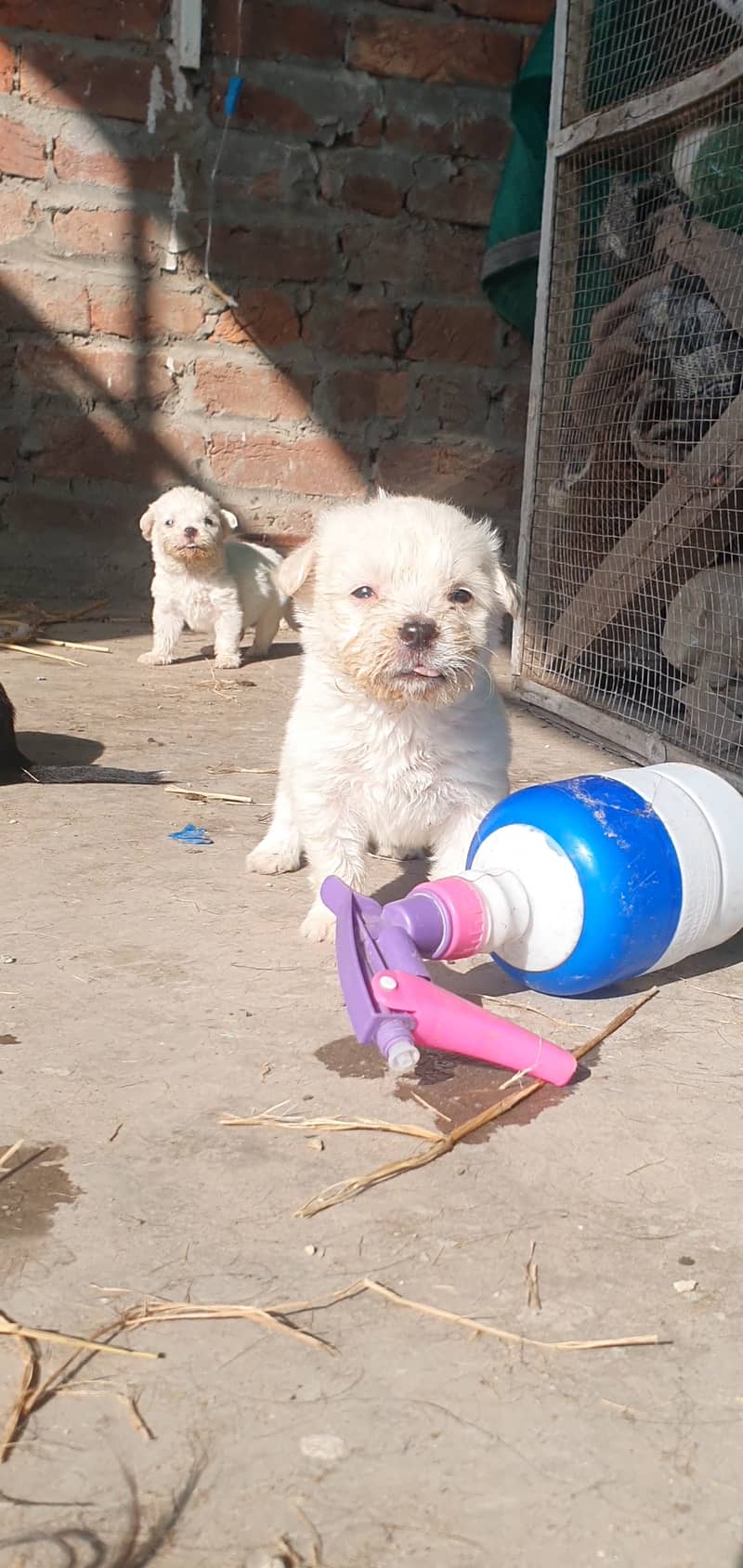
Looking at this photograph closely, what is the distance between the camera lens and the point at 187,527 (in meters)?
5.59

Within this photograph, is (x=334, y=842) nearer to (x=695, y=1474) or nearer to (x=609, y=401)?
(x=695, y=1474)

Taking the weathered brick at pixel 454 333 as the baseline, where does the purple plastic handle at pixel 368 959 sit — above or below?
below

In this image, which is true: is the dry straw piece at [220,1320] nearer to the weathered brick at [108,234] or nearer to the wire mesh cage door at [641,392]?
the wire mesh cage door at [641,392]

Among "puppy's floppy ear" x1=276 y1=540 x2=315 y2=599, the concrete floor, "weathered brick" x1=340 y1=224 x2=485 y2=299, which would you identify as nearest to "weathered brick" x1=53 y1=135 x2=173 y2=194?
"weathered brick" x1=340 y1=224 x2=485 y2=299

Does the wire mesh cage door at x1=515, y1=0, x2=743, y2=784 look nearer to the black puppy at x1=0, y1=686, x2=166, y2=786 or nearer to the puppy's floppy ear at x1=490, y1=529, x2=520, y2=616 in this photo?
the puppy's floppy ear at x1=490, y1=529, x2=520, y2=616

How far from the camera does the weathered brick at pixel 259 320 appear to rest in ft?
22.0

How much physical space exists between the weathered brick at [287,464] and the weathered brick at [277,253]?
0.81m

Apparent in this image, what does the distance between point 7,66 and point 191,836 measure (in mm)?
4657

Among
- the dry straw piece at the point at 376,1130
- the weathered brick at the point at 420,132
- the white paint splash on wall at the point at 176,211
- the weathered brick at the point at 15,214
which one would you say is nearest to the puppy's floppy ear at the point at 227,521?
the white paint splash on wall at the point at 176,211

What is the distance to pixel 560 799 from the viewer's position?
233cm

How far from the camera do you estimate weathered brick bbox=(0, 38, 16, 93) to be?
6.14 m

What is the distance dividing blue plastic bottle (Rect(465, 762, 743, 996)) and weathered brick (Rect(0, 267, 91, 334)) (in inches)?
198

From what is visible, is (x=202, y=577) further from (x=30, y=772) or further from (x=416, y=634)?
(x=416, y=634)

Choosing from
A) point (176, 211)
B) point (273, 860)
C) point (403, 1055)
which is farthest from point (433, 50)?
point (403, 1055)
